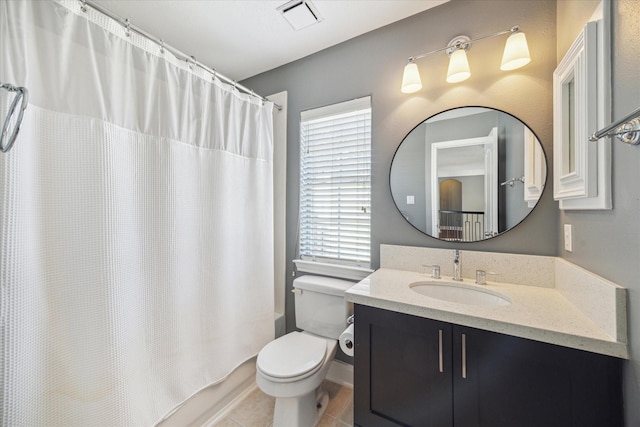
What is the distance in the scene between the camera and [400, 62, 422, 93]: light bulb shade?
4.75 feet

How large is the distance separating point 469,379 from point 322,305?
909 millimetres

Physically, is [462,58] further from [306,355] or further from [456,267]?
[306,355]

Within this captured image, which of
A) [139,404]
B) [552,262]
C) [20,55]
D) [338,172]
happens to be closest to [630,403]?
[552,262]

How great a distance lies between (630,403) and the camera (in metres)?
0.74

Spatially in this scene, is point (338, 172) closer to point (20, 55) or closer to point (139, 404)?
point (20, 55)

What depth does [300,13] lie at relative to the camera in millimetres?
1479

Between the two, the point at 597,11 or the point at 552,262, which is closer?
the point at 597,11

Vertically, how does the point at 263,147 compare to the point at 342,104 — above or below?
below

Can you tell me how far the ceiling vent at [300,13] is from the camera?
4.66ft

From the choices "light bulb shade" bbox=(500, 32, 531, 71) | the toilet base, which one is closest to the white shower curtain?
the toilet base

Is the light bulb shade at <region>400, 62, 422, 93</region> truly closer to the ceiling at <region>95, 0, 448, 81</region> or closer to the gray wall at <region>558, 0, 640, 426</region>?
the ceiling at <region>95, 0, 448, 81</region>

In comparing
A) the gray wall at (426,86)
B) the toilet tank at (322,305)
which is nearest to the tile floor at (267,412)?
the toilet tank at (322,305)

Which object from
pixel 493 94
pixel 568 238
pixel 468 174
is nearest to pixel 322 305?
pixel 468 174

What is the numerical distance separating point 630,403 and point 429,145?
1258 millimetres
